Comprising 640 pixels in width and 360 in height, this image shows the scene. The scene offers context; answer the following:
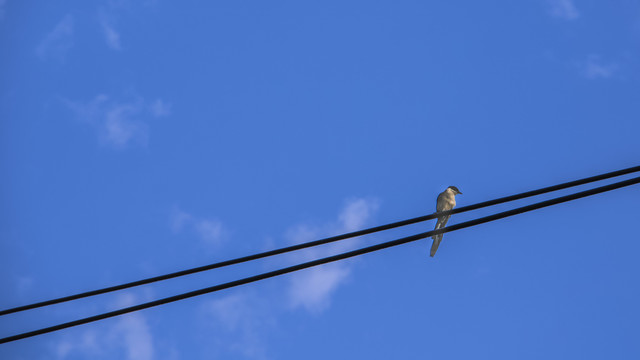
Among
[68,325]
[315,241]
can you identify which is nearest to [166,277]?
[68,325]

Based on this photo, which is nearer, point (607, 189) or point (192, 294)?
point (607, 189)

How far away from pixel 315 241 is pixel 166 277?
105cm

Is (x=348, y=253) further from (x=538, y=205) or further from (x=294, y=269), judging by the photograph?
(x=538, y=205)

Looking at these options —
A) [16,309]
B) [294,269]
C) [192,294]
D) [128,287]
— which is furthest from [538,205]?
[16,309]

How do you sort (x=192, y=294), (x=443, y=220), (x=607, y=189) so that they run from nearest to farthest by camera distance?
(x=607, y=189) < (x=192, y=294) < (x=443, y=220)

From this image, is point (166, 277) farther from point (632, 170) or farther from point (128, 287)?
point (632, 170)

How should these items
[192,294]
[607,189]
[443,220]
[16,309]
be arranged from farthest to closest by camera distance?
1. [443,220]
2. [16,309]
3. [192,294]
4. [607,189]

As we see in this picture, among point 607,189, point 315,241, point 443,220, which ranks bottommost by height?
point 607,189

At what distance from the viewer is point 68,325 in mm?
4504

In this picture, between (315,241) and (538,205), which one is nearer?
(538,205)

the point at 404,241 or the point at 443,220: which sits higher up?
the point at 443,220

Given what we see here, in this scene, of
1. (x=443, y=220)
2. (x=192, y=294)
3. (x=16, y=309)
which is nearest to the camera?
(x=192, y=294)

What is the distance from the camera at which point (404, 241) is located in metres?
4.34

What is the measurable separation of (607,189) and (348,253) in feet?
5.31
